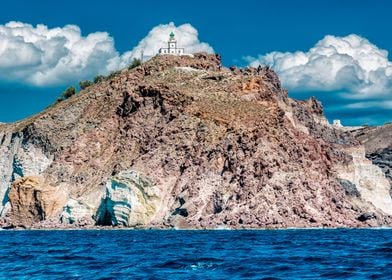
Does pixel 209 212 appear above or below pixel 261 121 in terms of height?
below

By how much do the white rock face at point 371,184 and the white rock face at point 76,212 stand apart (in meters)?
48.6

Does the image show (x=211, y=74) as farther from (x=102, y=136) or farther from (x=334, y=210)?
(x=334, y=210)

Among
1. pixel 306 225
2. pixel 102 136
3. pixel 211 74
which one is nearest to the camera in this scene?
pixel 306 225

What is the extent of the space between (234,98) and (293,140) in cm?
1726

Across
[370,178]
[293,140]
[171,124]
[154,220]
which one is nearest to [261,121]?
[293,140]

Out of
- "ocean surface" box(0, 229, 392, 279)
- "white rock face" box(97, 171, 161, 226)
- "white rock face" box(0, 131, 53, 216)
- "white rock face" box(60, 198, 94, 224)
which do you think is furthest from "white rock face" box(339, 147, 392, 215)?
"ocean surface" box(0, 229, 392, 279)

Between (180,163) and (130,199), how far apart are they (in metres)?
13.6

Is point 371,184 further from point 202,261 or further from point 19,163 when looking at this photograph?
point 202,261

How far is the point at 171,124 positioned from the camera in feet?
491

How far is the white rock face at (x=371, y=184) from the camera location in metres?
164

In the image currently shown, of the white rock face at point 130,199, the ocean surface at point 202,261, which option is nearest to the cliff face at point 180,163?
the white rock face at point 130,199

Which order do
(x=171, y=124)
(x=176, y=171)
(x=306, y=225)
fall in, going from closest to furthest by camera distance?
1. (x=306, y=225)
2. (x=176, y=171)
3. (x=171, y=124)

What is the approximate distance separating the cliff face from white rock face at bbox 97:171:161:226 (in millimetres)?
148

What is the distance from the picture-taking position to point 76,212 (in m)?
138
